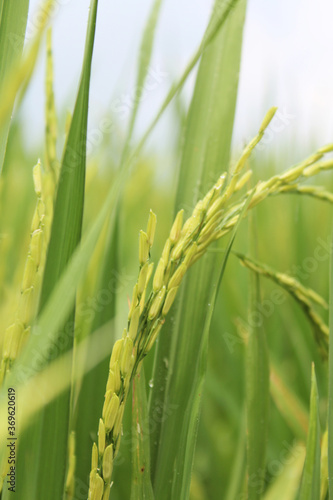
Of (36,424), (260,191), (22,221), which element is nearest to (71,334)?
(36,424)

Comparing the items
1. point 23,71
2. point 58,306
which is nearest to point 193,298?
point 58,306

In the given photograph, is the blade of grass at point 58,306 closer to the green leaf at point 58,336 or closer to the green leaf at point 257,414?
the green leaf at point 58,336

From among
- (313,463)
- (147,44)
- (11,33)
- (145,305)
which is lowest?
(313,463)

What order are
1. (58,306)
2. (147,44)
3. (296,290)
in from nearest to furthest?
(58,306) < (296,290) < (147,44)

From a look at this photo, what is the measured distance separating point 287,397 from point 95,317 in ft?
1.15

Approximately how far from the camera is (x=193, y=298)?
48cm

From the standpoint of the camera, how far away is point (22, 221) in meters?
1.08

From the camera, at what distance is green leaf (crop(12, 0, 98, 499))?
1.25 ft

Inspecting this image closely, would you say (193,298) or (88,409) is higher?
(193,298)

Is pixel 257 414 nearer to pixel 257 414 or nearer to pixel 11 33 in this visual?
pixel 257 414

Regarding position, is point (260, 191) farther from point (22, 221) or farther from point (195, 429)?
point (22, 221)

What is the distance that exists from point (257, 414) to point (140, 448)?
0.45 feet

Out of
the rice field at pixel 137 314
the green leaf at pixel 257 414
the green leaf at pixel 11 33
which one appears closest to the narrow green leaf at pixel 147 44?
the rice field at pixel 137 314

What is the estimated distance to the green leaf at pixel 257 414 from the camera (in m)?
0.48
